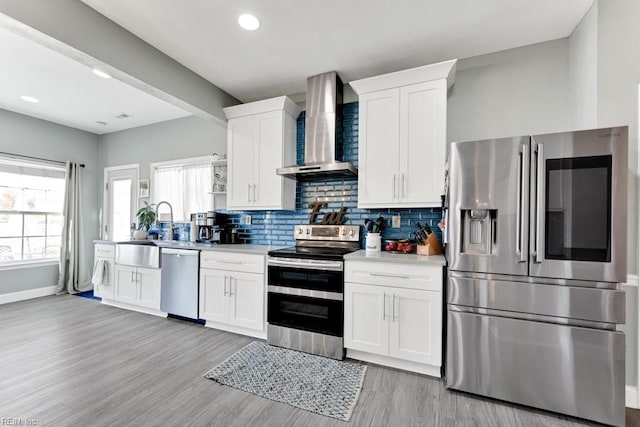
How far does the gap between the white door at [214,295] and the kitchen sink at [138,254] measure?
79 centimetres

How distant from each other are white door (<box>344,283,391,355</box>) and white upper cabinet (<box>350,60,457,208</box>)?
2.81 feet

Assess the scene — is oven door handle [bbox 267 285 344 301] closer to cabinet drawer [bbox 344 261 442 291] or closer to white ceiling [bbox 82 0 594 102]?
cabinet drawer [bbox 344 261 442 291]

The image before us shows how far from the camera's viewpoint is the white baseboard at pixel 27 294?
13.0 feet

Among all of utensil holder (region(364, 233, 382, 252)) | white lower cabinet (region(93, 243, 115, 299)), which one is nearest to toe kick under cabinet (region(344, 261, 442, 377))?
utensil holder (region(364, 233, 382, 252))

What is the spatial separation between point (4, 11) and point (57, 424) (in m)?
2.48

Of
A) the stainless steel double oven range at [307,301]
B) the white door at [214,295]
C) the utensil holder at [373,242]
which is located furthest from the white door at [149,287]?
the utensil holder at [373,242]

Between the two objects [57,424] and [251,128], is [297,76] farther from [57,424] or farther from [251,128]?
[57,424]

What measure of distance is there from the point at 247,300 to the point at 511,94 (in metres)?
3.21

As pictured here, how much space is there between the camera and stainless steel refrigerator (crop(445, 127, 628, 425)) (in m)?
1.65

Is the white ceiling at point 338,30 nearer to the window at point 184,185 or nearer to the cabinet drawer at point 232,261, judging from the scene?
the window at point 184,185

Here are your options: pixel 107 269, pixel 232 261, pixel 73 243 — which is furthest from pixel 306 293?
pixel 73 243

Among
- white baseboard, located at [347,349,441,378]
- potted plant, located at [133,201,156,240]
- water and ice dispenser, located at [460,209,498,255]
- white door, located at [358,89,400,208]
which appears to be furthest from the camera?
potted plant, located at [133,201,156,240]

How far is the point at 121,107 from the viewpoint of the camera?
3961mm

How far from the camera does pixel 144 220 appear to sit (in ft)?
14.1
